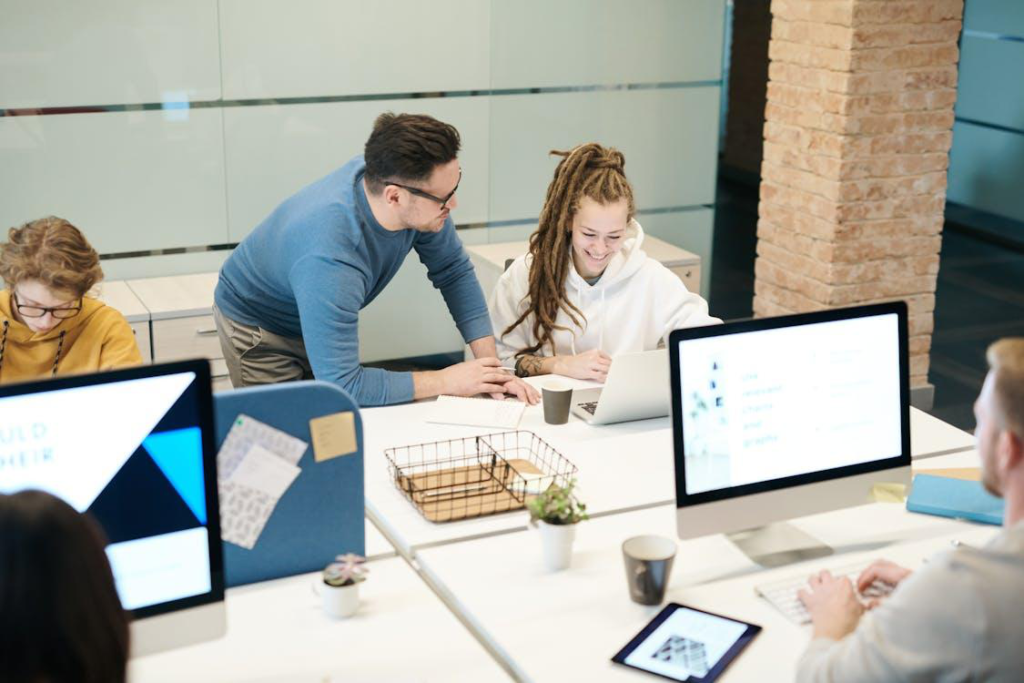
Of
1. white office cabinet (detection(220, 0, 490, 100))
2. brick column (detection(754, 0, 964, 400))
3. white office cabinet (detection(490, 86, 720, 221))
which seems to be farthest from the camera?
white office cabinet (detection(490, 86, 720, 221))

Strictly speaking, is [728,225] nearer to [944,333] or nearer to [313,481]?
[944,333]

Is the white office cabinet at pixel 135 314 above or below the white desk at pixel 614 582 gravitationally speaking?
below

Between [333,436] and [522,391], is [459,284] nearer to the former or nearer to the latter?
[522,391]

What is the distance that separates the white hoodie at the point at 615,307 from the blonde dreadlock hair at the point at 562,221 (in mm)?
30

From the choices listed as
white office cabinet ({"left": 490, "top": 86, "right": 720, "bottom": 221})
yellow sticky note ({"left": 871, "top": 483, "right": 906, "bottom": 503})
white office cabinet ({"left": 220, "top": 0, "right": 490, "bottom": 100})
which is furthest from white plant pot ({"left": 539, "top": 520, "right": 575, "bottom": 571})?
white office cabinet ({"left": 490, "top": 86, "right": 720, "bottom": 221})

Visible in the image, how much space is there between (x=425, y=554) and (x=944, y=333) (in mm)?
4364

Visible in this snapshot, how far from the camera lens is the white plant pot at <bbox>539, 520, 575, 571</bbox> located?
2141mm

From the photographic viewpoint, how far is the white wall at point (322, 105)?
4.49m

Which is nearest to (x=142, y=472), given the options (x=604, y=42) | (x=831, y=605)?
(x=831, y=605)

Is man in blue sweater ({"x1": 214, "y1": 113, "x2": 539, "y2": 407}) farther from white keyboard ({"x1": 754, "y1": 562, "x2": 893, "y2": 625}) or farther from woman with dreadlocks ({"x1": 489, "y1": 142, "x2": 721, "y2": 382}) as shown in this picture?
white keyboard ({"x1": 754, "y1": 562, "x2": 893, "y2": 625})

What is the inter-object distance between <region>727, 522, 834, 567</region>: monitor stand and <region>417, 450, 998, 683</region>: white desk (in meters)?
0.02

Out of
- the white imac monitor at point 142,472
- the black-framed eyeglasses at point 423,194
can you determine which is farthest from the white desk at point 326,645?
the black-framed eyeglasses at point 423,194

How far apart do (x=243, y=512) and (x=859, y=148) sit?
10.4 feet

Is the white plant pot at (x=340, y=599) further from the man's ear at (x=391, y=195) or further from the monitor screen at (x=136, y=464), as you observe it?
the man's ear at (x=391, y=195)
